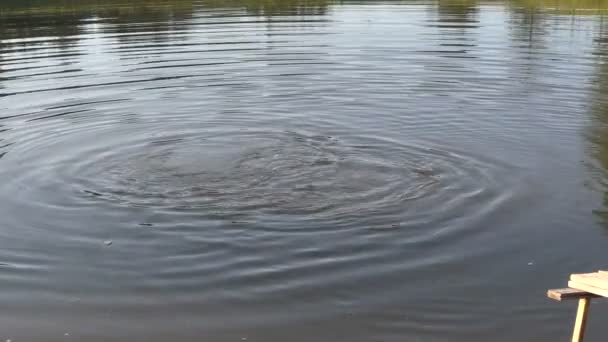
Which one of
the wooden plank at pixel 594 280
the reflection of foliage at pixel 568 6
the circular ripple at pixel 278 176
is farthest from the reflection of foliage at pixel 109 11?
the wooden plank at pixel 594 280

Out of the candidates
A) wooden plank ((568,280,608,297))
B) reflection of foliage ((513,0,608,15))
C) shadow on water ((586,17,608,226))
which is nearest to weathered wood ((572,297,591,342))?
wooden plank ((568,280,608,297))

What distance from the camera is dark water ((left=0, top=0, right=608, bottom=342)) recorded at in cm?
735

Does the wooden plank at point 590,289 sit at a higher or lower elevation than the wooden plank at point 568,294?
→ higher

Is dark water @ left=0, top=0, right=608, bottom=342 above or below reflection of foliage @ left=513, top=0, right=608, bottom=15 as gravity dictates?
below

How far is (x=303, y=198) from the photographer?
10.0 metres

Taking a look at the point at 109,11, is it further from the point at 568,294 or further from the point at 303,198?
the point at 568,294

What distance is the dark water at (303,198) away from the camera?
7352 mm

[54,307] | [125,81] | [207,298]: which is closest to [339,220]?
[207,298]

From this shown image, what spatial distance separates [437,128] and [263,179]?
14.4ft

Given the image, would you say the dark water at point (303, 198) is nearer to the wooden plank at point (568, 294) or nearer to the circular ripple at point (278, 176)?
the circular ripple at point (278, 176)

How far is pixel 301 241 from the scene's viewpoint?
8.86 metres

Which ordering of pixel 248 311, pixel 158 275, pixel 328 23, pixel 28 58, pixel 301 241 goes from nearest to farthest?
pixel 248 311
pixel 158 275
pixel 301 241
pixel 28 58
pixel 328 23

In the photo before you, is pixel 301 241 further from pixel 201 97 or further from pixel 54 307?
pixel 201 97

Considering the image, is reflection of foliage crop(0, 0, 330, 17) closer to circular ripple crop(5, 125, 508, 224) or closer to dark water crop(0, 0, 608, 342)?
dark water crop(0, 0, 608, 342)
